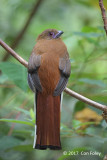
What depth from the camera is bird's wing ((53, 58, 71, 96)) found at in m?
2.55

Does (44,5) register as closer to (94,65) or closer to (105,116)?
Result: (94,65)

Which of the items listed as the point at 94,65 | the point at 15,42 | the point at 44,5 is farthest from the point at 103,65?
the point at 15,42

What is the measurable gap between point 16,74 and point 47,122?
0.59 meters

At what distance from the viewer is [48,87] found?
2.56 meters

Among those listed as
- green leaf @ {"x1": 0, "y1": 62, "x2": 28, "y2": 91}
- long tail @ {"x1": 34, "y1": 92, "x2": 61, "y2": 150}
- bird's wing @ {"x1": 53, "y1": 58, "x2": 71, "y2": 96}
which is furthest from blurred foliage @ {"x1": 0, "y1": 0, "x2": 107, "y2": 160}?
bird's wing @ {"x1": 53, "y1": 58, "x2": 71, "y2": 96}

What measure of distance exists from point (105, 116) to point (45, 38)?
1170 millimetres

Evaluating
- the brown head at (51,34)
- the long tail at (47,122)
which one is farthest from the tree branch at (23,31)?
the long tail at (47,122)

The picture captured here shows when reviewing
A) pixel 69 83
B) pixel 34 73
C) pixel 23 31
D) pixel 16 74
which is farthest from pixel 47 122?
pixel 23 31

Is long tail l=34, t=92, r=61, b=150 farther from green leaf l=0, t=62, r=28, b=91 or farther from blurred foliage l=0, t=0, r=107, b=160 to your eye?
green leaf l=0, t=62, r=28, b=91

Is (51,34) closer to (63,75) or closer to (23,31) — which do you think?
(63,75)

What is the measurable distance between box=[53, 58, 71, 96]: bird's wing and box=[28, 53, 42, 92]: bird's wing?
13 cm

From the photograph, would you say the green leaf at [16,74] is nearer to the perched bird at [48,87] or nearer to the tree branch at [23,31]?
the perched bird at [48,87]

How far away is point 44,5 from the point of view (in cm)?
448

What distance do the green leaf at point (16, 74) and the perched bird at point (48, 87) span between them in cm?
10
